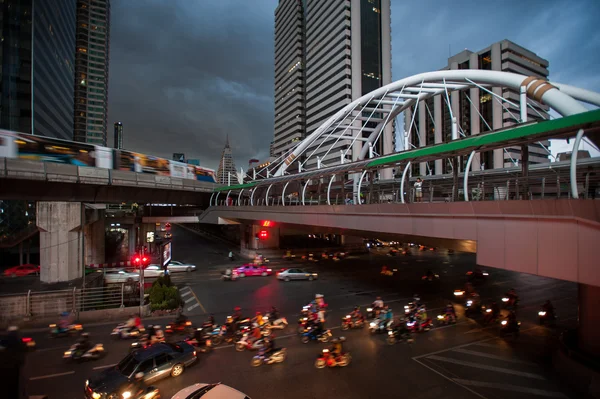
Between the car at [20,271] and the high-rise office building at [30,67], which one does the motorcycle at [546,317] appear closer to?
the car at [20,271]

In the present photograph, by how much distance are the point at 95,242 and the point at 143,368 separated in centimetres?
2612

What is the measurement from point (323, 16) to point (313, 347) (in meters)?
93.1

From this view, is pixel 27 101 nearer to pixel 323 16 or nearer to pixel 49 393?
pixel 49 393

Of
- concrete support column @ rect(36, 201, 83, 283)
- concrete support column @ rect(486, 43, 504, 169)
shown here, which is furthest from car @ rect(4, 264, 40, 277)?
concrete support column @ rect(486, 43, 504, 169)

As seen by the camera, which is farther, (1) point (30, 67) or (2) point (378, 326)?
(1) point (30, 67)

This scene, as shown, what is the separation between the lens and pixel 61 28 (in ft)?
206

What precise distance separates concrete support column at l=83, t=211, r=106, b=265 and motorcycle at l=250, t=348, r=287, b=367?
2609 centimetres

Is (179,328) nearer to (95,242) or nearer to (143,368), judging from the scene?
(143,368)

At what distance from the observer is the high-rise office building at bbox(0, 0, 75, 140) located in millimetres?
41406

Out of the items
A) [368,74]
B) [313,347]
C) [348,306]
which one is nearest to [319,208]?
[348,306]

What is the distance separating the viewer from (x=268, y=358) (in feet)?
34.0

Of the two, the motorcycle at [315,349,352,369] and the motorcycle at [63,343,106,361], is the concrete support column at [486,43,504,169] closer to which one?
the motorcycle at [315,349,352,369]

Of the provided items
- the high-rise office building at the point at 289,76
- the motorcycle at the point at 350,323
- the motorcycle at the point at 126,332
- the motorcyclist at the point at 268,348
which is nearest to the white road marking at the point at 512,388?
the motorcycle at the point at 350,323

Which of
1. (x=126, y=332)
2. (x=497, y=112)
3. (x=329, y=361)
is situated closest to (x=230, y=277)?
(x=126, y=332)
